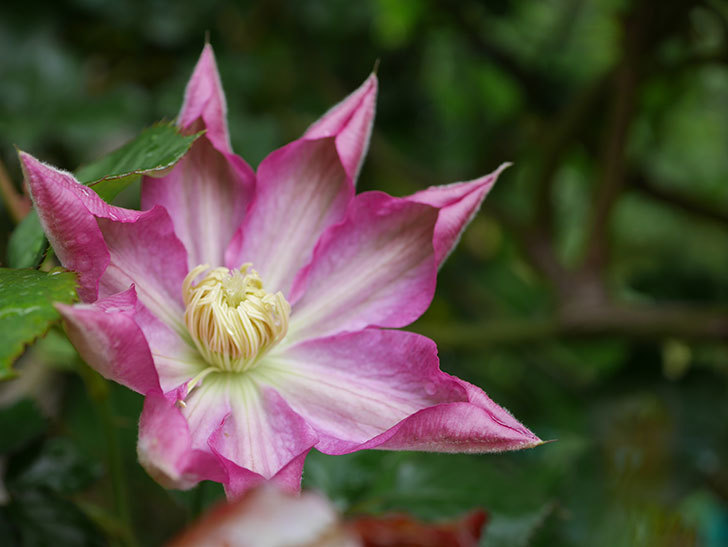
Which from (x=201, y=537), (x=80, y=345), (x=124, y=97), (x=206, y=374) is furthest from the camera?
(x=124, y=97)

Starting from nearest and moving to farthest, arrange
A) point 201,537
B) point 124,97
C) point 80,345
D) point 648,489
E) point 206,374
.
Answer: point 201,537 → point 80,345 → point 206,374 → point 648,489 → point 124,97

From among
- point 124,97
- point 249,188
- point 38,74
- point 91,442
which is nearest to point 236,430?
point 249,188

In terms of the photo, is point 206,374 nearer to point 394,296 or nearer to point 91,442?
point 394,296

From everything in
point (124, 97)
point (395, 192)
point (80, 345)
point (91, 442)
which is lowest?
point (91, 442)

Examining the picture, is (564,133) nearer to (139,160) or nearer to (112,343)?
(139,160)

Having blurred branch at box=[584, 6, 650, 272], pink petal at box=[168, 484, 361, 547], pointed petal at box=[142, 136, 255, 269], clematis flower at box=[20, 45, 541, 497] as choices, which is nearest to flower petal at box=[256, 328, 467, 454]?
clematis flower at box=[20, 45, 541, 497]

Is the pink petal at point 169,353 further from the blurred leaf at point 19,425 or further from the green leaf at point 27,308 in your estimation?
the blurred leaf at point 19,425

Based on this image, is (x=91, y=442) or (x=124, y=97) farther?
(x=124, y=97)
